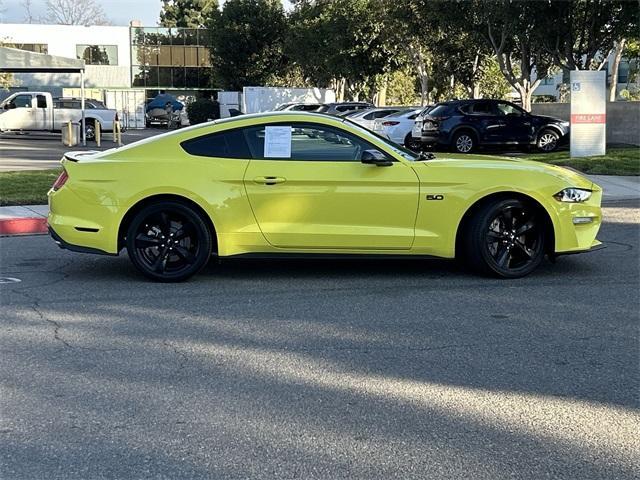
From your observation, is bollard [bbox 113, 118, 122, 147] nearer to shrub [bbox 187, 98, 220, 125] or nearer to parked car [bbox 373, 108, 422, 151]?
parked car [bbox 373, 108, 422, 151]

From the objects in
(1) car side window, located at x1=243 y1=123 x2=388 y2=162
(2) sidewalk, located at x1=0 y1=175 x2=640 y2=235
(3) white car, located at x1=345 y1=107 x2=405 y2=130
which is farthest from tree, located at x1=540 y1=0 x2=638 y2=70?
(1) car side window, located at x1=243 y1=123 x2=388 y2=162

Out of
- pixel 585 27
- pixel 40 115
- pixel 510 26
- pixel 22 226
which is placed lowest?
pixel 22 226

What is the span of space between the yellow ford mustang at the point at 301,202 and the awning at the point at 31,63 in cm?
1948

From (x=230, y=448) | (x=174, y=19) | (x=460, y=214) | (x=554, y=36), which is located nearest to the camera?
(x=230, y=448)

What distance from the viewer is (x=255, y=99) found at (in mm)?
42719

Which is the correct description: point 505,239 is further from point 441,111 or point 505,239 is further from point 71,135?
point 71,135

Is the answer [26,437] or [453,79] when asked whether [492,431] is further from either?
[453,79]

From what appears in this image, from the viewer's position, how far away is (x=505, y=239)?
720 centimetres

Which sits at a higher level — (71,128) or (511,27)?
(511,27)

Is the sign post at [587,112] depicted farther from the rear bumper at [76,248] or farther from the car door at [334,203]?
the rear bumper at [76,248]

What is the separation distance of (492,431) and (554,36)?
779 inches

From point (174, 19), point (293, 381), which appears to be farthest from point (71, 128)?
point (174, 19)

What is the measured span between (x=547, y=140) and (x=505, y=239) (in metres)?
16.1

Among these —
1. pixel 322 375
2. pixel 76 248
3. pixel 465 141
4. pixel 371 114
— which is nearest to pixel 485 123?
pixel 465 141
